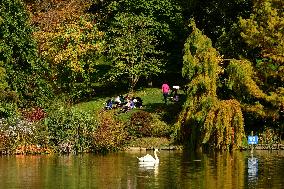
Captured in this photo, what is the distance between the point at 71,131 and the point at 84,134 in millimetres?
724

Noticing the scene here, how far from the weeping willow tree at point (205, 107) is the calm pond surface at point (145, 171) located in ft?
4.92

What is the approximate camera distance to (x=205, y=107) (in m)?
42.6

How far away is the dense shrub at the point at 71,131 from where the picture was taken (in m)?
41.9

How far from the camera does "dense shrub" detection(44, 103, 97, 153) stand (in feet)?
Result: 137

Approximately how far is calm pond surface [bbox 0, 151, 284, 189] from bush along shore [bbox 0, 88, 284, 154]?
1453mm

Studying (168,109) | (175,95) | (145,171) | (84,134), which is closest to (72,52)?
(175,95)

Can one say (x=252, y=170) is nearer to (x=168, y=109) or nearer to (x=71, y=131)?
(x=71, y=131)

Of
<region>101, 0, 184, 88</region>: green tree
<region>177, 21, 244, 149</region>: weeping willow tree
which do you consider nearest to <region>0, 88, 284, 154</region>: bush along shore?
<region>177, 21, 244, 149</region>: weeping willow tree

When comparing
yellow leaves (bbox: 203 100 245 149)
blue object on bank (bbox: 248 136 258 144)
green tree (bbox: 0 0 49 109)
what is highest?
green tree (bbox: 0 0 49 109)

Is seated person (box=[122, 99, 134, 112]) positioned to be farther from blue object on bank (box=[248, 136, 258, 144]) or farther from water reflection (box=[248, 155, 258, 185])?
water reflection (box=[248, 155, 258, 185])

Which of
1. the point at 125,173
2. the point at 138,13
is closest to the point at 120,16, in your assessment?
the point at 138,13

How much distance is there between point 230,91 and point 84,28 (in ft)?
50.1

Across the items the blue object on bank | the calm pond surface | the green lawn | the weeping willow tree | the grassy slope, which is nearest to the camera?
the calm pond surface

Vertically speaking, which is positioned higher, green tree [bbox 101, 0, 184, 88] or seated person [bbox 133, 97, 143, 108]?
green tree [bbox 101, 0, 184, 88]
